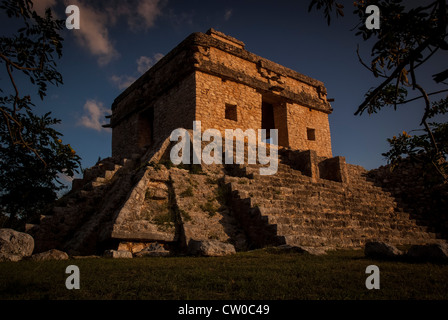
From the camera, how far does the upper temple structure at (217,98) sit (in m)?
13.2

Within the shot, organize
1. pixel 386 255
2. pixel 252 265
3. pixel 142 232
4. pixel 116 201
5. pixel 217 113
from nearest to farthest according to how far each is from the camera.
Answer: pixel 252 265 → pixel 386 255 → pixel 142 232 → pixel 116 201 → pixel 217 113

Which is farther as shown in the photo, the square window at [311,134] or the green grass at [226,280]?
the square window at [311,134]

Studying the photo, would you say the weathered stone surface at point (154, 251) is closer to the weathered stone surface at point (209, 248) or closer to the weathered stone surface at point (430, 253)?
the weathered stone surface at point (209, 248)

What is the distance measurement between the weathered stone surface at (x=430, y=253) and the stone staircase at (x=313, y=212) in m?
2.06

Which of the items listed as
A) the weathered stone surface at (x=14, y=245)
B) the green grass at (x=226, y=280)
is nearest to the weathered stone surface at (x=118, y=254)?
the green grass at (x=226, y=280)

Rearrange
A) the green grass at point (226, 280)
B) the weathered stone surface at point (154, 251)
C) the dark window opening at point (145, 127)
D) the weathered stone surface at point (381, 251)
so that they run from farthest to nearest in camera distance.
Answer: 1. the dark window opening at point (145, 127)
2. the weathered stone surface at point (154, 251)
3. the weathered stone surface at point (381, 251)
4. the green grass at point (226, 280)

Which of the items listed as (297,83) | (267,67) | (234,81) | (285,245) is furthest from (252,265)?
(297,83)

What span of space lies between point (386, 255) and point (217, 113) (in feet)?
30.9

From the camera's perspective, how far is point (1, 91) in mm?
3568

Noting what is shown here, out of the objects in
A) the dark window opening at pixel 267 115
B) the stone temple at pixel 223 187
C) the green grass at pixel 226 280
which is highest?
the dark window opening at pixel 267 115

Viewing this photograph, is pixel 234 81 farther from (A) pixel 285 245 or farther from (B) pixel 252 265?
(B) pixel 252 265

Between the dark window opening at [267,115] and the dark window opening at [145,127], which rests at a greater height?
the dark window opening at [267,115]

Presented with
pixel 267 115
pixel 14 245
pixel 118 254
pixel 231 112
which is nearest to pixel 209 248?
pixel 118 254

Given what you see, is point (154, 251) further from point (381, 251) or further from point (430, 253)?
point (430, 253)
